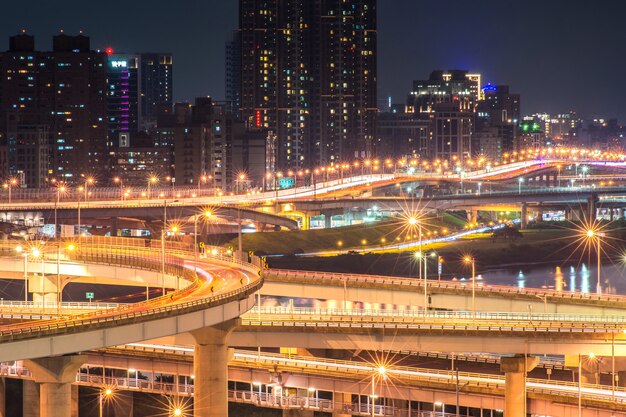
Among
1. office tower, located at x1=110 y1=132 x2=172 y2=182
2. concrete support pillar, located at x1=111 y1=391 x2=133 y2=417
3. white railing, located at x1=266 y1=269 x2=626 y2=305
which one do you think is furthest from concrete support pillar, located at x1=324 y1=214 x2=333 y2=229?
concrete support pillar, located at x1=111 y1=391 x2=133 y2=417

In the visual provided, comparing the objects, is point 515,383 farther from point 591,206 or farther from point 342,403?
point 591,206

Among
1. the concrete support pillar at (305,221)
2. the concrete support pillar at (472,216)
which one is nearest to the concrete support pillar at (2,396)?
the concrete support pillar at (305,221)

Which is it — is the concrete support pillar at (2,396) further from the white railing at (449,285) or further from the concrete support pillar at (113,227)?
the concrete support pillar at (113,227)

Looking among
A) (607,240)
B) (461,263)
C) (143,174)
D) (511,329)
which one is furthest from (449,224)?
(511,329)

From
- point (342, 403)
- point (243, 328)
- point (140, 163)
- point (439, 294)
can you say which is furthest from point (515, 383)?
point (140, 163)

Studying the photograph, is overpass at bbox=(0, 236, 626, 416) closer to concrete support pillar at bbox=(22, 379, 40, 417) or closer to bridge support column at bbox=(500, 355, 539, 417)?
bridge support column at bbox=(500, 355, 539, 417)

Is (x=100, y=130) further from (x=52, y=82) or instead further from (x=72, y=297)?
(x=72, y=297)
